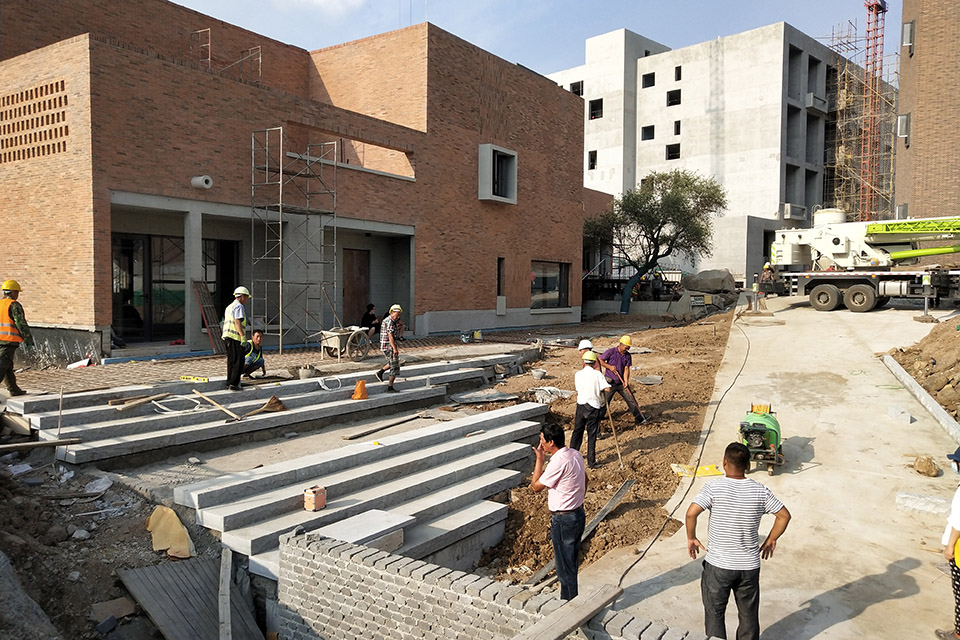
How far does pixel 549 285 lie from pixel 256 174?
A: 1486 centimetres

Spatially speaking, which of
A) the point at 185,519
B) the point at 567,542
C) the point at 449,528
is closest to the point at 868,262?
the point at 449,528

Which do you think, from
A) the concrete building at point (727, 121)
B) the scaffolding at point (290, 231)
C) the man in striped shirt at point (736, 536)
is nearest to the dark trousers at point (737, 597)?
the man in striped shirt at point (736, 536)

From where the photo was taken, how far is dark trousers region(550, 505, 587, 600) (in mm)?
6116

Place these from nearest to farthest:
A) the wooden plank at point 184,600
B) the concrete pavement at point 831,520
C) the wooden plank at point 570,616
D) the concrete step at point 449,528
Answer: the wooden plank at point 570,616, the wooden plank at point 184,600, the concrete pavement at point 831,520, the concrete step at point 449,528

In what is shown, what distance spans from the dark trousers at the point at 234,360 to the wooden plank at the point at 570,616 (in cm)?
746

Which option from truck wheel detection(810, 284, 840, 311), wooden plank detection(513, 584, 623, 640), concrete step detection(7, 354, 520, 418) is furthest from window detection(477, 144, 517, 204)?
wooden plank detection(513, 584, 623, 640)

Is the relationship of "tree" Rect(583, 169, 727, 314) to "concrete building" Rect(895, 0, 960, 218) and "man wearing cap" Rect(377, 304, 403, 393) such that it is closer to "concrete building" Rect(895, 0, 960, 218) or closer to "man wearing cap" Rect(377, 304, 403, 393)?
"concrete building" Rect(895, 0, 960, 218)

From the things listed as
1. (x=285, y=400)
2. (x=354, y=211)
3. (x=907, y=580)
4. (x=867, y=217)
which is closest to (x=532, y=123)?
(x=354, y=211)

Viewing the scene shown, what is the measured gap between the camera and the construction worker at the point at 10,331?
8.78 metres

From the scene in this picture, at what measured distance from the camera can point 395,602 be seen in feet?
17.5

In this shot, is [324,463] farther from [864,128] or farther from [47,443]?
[864,128]

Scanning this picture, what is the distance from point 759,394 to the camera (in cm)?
1266

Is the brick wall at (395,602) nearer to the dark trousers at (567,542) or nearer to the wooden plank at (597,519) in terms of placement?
the dark trousers at (567,542)

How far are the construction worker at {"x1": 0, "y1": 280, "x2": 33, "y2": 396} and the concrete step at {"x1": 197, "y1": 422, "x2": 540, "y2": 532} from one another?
4.24 meters
